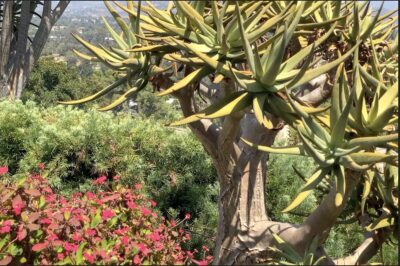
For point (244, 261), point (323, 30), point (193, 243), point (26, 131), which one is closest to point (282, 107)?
point (323, 30)

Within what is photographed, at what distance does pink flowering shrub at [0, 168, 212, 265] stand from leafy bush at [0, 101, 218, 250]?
4.93 ft

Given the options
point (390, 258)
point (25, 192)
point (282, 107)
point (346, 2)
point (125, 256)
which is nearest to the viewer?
point (282, 107)

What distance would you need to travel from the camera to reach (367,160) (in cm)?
213

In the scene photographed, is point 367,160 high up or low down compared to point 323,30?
down

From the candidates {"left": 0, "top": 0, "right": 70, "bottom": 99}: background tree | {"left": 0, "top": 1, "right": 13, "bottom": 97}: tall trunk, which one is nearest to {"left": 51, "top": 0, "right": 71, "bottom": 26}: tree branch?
{"left": 0, "top": 0, "right": 70, "bottom": 99}: background tree

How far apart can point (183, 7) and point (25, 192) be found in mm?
1398

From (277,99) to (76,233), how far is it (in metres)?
1.34

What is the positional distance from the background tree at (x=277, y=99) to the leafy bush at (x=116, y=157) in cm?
144

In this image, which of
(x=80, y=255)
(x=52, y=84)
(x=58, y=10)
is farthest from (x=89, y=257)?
(x=52, y=84)

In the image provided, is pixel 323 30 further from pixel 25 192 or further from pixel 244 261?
pixel 25 192

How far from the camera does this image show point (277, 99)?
2.38m

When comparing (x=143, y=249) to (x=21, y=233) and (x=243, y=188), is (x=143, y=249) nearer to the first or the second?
(x=21, y=233)

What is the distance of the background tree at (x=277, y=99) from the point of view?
227 centimetres

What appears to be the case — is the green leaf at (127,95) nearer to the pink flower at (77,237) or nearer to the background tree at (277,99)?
the background tree at (277,99)
